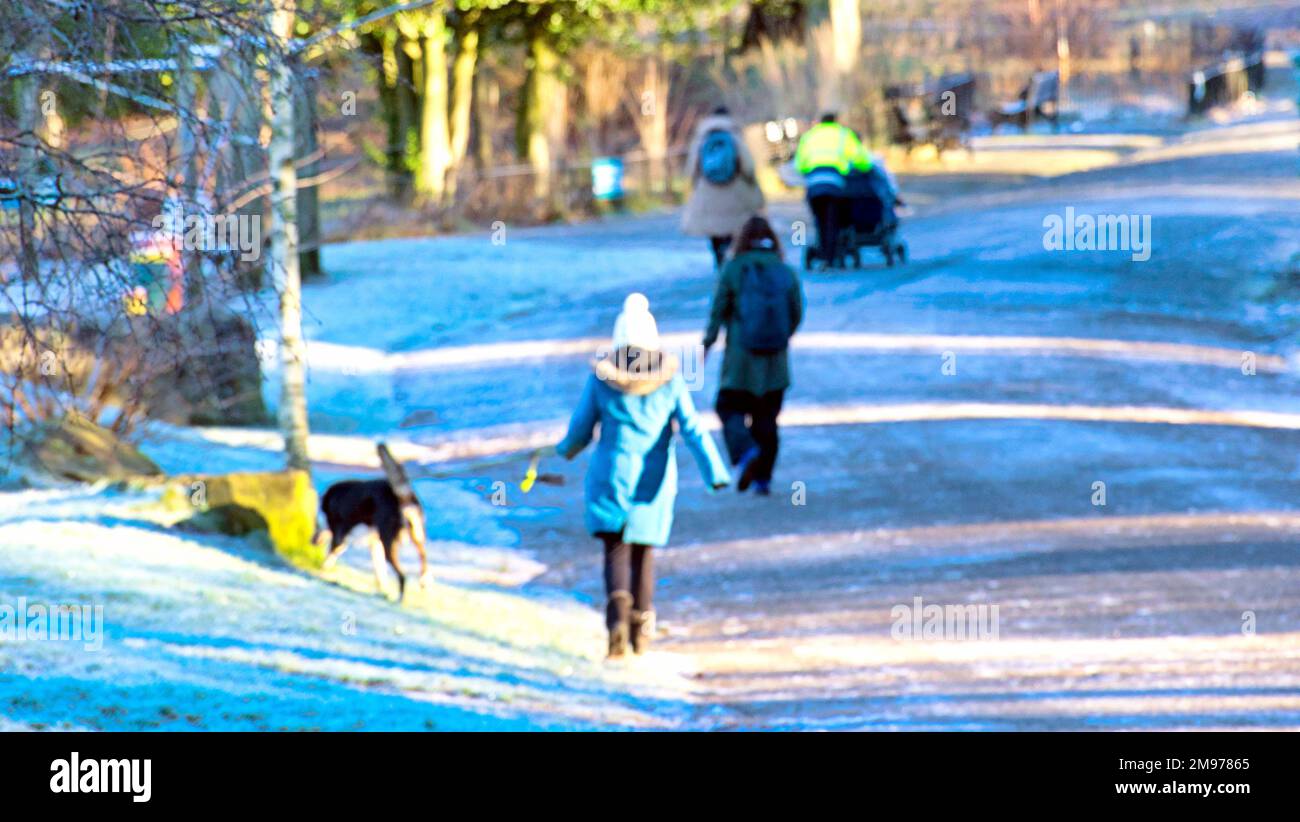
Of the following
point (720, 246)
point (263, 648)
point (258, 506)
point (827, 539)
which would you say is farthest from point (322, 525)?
point (720, 246)

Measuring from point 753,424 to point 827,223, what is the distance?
895cm

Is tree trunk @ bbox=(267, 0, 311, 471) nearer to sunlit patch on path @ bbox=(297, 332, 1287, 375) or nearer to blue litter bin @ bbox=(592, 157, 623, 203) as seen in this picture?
sunlit patch on path @ bbox=(297, 332, 1287, 375)

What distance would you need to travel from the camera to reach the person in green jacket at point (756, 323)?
12.8 metres

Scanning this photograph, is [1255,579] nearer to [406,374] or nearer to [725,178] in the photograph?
[725,178]

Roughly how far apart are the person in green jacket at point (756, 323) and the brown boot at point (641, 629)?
3.18 m

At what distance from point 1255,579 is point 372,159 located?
29.8 m

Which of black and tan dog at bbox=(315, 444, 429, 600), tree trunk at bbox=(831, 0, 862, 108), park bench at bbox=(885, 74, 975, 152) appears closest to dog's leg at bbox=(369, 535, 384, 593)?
black and tan dog at bbox=(315, 444, 429, 600)

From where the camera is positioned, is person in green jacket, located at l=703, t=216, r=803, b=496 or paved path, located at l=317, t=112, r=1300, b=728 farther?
person in green jacket, located at l=703, t=216, r=803, b=496

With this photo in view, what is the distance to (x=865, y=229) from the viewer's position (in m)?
22.3

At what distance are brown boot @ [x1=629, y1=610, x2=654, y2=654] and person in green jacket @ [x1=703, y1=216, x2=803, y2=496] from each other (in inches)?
125

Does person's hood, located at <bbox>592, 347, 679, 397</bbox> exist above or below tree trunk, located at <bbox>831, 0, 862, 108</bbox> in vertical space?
below

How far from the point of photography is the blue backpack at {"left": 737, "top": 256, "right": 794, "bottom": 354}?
12.8m

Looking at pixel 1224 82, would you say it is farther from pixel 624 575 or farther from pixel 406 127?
pixel 624 575

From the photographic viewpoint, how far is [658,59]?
4484cm
